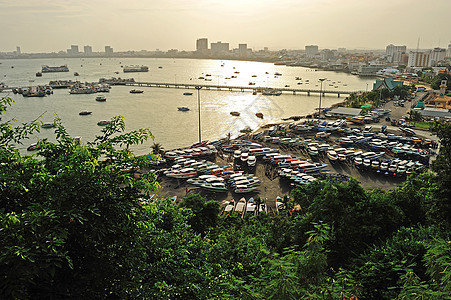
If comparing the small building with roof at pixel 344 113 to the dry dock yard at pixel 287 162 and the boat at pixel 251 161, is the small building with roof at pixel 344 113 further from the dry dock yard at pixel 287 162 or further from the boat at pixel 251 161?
the boat at pixel 251 161

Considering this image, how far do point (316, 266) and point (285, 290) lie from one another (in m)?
0.68

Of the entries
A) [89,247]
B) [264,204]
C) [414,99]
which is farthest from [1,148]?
[414,99]

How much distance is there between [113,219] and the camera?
1.71 metres

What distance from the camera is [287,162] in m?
9.72

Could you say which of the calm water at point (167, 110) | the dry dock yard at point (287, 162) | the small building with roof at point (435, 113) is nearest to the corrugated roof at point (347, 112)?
the dry dock yard at point (287, 162)

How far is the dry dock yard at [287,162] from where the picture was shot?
321 inches

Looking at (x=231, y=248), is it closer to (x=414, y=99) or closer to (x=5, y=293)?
(x=5, y=293)

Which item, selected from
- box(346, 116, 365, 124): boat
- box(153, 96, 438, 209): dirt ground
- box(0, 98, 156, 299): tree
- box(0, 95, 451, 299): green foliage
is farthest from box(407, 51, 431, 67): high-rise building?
box(0, 98, 156, 299): tree

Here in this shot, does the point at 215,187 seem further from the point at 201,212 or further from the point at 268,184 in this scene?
the point at 201,212

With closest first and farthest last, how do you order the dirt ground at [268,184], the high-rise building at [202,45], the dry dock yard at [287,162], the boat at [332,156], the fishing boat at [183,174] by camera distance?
the dirt ground at [268,184] → the dry dock yard at [287,162] → the fishing boat at [183,174] → the boat at [332,156] → the high-rise building at [202,45]

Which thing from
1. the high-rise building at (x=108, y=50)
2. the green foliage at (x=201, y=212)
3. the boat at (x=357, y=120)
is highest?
the high-rise building at (x=108, y=50)

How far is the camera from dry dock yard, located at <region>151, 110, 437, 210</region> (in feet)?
26.8

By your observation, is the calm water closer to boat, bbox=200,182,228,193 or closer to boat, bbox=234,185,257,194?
boat, bbox=200,182,228,193

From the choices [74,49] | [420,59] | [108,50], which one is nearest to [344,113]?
[420,59]
